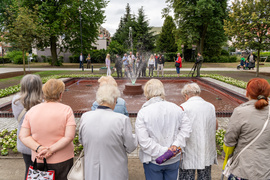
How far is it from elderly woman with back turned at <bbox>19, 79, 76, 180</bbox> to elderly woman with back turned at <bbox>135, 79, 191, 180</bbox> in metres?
0.87

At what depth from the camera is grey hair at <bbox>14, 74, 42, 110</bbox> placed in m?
2.87

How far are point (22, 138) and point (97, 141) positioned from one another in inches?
37.8

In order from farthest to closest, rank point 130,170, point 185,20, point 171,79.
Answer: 1. point 185,20
2. point 171,79
3. point 130,170

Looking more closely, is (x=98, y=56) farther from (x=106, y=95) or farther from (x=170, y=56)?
(x=106, y=95)

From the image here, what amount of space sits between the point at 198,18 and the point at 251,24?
16195 mm

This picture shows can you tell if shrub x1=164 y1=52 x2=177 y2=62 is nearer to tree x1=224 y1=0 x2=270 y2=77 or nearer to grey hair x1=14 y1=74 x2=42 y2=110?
tree x1=224 y1=0 x2=270 y2=77

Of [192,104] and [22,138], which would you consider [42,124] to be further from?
[192,104]

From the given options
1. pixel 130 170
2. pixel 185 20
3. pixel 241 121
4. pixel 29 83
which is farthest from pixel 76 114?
pixel 185 20

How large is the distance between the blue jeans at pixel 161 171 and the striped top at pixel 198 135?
33cm

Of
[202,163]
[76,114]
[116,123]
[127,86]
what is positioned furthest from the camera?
[127,86]

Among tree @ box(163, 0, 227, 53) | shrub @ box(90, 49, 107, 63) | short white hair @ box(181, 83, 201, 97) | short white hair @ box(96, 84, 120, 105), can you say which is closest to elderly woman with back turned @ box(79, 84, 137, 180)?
short white hair @ box(96, 84, 120, 105)

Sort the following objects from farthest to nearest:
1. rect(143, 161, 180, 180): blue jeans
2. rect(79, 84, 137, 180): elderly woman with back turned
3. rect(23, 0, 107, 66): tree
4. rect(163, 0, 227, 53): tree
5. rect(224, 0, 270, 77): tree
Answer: rect(163, 0, 227, 53): tree → rect(23, 0, 107, 66): tree → rect(224, 0, 270, 77): tree → rect(143, 161, 180, 180): blue jeans → rect(79, 84, 137, 180): elderly woman with back turned

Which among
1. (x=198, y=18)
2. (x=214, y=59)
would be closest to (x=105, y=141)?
(x=198, y=18)

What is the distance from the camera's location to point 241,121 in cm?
239
